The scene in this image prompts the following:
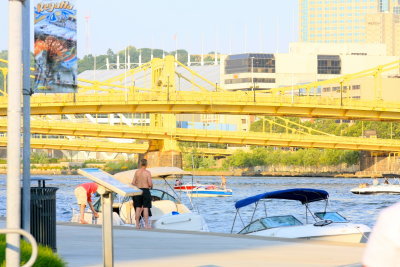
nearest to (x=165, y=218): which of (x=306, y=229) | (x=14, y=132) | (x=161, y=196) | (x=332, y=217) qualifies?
(x=332, y=217)

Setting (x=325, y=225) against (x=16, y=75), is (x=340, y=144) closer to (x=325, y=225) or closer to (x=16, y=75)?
(x=325, y=225)

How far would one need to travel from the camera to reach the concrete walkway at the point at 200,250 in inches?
584

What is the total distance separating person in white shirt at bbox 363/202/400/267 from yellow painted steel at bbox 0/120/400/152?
95.1m

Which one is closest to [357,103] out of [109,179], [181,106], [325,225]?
[181,106]

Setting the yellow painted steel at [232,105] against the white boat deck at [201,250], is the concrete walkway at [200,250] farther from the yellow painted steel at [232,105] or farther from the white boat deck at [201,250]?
the yellow painted steel at [232,105]

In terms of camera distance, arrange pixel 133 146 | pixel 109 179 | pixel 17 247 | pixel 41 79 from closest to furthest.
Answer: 1. pixel 17 247
2. pixel 109 179
3. pixel 41 79
4. pixel 133 146

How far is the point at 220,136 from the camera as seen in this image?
107375 millimetres

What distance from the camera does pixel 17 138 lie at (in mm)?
10688

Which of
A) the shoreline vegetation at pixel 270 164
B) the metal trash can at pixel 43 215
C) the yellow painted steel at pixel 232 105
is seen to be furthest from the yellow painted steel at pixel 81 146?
the metal trash can at pixel 43 215

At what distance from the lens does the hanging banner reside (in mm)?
14000

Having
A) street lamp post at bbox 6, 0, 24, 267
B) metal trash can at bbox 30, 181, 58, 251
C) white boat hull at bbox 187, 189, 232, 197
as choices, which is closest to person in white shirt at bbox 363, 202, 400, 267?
street lamp post at bbox 6, 0, 24, 267

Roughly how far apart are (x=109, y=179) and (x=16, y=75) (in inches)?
65.8

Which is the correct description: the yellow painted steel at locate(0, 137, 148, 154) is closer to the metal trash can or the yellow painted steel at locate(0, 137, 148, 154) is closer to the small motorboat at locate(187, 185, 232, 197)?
the small motorboat at locate(187, 185, 232, 197)

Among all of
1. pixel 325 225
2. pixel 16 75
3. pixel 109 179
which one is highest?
pixel 16 75
